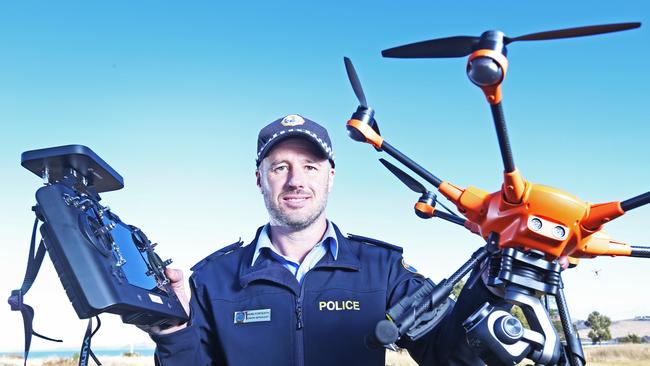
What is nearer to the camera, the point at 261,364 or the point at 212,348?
the point at 261,364

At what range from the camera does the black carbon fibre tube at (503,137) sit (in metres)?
3.01

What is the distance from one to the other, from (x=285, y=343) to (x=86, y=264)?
1921 millimetres

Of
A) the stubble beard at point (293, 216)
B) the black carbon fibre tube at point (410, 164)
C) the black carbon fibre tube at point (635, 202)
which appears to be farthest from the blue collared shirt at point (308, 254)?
the black carbon fibre tube at point (635, 202)

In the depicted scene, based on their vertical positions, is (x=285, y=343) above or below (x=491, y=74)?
below

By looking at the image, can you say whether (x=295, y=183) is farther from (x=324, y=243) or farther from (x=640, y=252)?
(x=640, y=252)

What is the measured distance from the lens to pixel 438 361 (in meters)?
4.22

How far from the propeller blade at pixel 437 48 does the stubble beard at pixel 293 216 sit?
1919mm

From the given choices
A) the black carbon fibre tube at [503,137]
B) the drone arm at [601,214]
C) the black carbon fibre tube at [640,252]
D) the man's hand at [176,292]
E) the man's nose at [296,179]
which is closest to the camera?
the black carbon fibre tube at [503,137]

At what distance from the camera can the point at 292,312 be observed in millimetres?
4871

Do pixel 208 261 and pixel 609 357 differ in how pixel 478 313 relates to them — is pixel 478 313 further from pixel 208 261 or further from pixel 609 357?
pixel 609 357

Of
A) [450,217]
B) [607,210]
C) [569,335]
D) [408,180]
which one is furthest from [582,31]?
[450,217]

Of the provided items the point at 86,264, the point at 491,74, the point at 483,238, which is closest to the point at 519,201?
the point at 483,238

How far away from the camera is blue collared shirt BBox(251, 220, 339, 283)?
5.20 metres

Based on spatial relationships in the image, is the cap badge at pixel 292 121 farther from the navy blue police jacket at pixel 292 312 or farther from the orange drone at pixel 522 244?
the orange drone at pixel 522 244
